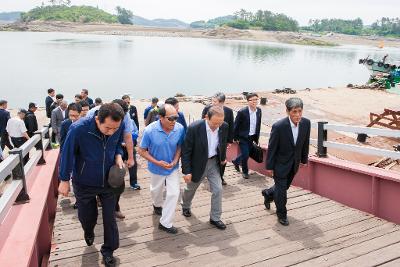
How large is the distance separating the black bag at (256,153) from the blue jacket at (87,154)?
3838 mm

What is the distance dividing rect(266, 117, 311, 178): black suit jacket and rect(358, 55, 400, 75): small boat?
32.3 meters

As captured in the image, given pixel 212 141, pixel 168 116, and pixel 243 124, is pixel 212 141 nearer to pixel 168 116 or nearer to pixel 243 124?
pixel 168 116

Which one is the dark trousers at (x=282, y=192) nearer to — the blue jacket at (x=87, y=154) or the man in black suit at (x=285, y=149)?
the man in black suit at (x=285, y=149)

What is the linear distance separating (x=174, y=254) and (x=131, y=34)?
18480 cm

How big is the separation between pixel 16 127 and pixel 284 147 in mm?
7073

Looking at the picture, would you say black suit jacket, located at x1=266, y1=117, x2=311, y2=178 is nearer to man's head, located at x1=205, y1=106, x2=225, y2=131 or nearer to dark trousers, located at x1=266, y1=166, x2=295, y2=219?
dark trousers, located at x1=266, y1=166, x2=295, y2=219

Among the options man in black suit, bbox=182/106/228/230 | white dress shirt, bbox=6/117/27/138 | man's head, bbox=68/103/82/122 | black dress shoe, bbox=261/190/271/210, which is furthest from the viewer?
white dress shirt, bbox=6/117/27/138

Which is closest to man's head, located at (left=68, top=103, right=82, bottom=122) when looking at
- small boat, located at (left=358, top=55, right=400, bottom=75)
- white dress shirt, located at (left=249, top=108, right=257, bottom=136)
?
white dress shirt, located at (left=249, top=108, right=257, bottom=136)

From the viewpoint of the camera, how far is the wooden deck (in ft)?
14.6

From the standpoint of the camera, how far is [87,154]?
13.3ft

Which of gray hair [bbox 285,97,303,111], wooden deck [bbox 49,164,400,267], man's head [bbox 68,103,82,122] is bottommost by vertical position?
wooden deck [bbox 49,164,400,267]

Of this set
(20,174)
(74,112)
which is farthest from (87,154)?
(74,112)

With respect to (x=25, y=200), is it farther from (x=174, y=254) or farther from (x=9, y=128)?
(x=9, y=128)

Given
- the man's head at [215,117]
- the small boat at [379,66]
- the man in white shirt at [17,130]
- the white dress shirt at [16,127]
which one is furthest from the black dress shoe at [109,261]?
the small boat at [379,66]
